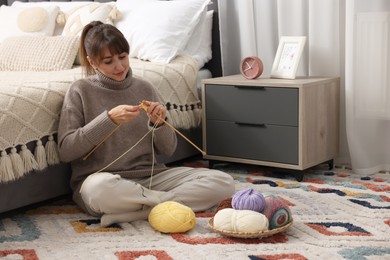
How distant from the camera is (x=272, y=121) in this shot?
253 cm

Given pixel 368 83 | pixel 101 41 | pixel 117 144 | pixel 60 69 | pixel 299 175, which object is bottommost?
pixel 299 175

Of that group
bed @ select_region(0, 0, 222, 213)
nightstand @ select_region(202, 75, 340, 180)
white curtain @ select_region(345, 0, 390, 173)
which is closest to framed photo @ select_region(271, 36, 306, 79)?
nightstand @ select_region(202, 75, 340, 180)

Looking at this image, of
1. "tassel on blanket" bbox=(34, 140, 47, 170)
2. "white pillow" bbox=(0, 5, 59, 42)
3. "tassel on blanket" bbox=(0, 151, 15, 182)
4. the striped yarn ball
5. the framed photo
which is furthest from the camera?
"white pillow" bbox=(0, 5, 59, 42)

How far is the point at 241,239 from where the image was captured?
183cm

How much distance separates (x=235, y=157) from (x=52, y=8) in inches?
47.4

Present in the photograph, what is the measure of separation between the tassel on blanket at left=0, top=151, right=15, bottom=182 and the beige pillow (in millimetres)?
821

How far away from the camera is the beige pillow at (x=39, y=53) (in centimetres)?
276

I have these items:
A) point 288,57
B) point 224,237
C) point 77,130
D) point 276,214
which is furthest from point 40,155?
point 288,57

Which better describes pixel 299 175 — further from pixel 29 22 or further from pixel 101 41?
pixel 29 22

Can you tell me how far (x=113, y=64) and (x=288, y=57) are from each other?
861 mm

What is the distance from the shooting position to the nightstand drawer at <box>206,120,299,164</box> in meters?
2.51

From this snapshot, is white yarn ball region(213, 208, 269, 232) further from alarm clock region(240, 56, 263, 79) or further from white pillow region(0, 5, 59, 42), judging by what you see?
white pillow region(0, 5, 59, 42)

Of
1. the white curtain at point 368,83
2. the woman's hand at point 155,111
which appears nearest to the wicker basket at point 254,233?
the woman's hand at point 155,111

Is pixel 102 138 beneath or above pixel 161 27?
beneath
